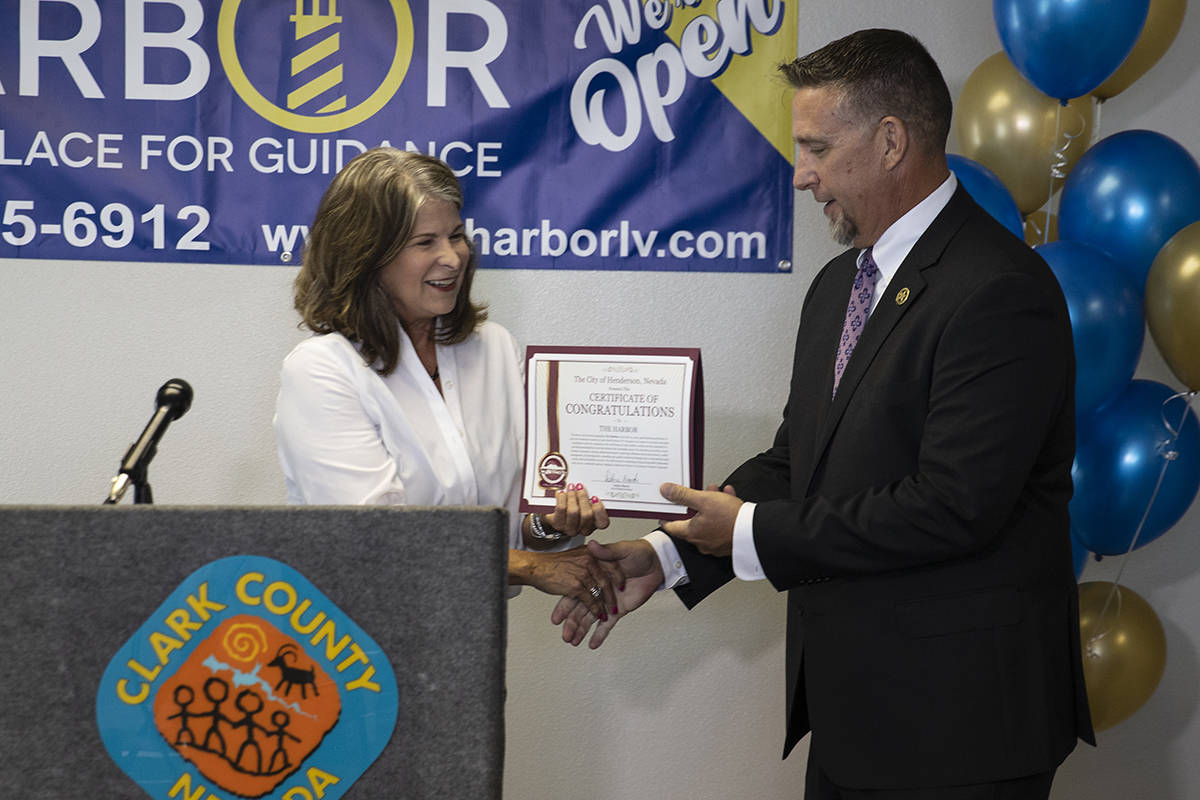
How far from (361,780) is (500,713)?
132mm

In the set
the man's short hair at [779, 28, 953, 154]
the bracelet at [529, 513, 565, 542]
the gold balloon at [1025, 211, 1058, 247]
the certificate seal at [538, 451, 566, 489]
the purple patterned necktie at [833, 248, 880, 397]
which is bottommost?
the bracelet at [529, 513, 565, 542]

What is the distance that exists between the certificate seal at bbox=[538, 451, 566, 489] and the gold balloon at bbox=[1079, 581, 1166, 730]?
133 cm

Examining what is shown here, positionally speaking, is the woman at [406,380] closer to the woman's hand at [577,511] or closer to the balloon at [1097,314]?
the woman's hand at [577,511]

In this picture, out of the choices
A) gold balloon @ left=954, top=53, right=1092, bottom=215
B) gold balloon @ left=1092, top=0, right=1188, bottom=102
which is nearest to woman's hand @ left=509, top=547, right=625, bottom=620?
gold balloon @ left=954, top=53, right=1092, bottom=215

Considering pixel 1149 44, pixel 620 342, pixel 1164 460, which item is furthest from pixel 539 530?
pixel 1149 44

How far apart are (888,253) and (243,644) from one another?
117cm

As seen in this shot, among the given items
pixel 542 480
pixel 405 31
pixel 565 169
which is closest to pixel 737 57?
pixel 565 169

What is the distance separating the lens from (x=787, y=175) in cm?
273

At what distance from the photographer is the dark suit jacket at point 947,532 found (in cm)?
152

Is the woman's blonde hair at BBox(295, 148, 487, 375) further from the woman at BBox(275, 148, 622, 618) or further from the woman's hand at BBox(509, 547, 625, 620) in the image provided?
the woman's hand at BBox(509, 547, 625, 620)

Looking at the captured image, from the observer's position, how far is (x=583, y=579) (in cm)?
205

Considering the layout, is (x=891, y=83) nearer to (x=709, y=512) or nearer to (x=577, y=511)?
(x=709, y=512)

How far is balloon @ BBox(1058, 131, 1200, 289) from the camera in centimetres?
225

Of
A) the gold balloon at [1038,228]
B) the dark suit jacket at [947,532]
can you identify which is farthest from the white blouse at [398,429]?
the gold balloon at [1038,228]
